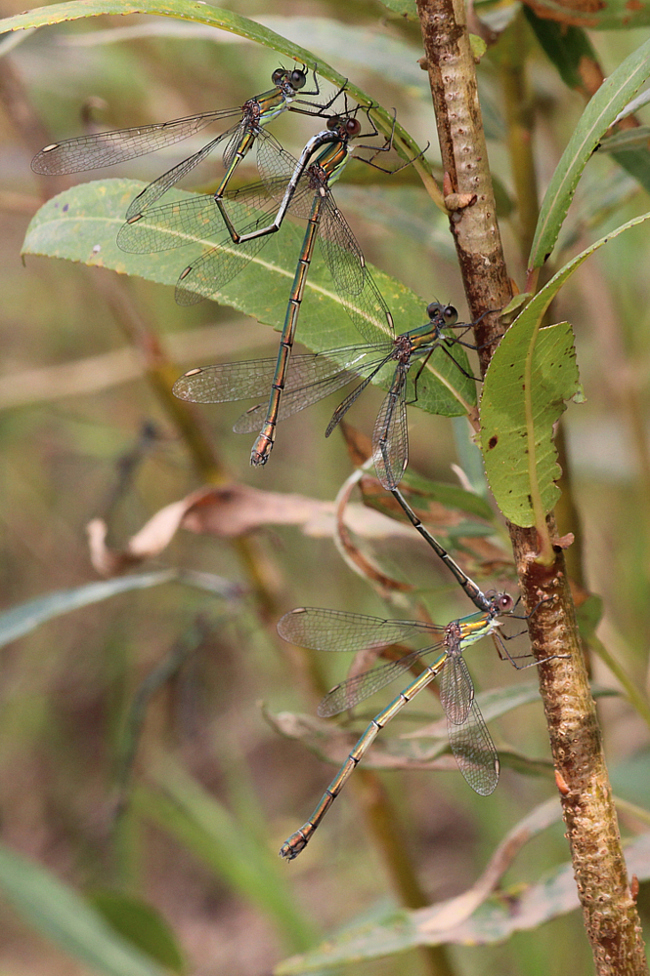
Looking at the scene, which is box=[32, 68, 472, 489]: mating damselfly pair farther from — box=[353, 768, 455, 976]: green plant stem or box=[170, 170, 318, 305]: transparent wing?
box=[353, 768, 455, 976]: green plant stem

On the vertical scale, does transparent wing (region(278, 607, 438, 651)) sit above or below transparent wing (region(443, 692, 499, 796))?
above

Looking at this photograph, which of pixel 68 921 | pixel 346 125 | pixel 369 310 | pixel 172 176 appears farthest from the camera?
pixel 68 921

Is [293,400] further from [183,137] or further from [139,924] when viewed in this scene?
[139,924]

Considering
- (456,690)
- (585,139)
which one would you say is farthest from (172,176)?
(456,690)

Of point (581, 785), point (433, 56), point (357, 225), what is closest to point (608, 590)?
point (357, 225)

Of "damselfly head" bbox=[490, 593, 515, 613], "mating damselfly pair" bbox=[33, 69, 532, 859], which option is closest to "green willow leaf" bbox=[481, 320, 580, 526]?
"mating damselfly pair" bbox=[33, 69, 532, 859]

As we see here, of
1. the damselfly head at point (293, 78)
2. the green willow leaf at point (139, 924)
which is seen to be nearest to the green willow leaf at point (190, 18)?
the damselfly head at point (293, 78)
